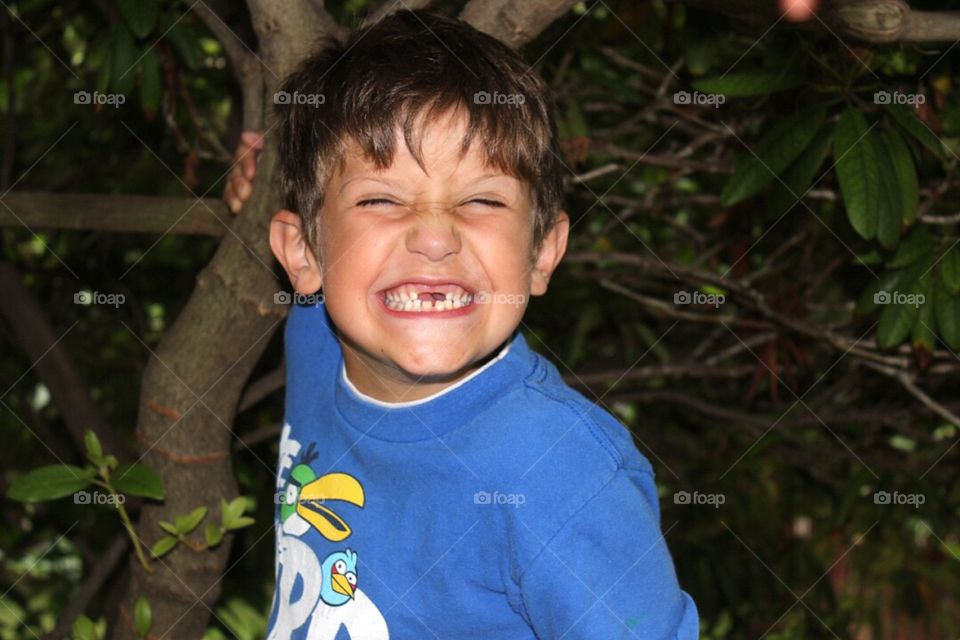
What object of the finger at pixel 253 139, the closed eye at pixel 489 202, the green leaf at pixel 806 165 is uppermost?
the closed eye at pixel 489 202

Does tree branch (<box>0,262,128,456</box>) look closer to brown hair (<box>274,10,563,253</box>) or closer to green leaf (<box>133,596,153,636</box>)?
green leaf (<box>133,596,153,636</box>)

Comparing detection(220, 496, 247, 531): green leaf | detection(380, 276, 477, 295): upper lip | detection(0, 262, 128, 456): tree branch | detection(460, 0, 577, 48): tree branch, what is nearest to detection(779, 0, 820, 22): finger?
detection(460, 0, 577, 48): tree branch

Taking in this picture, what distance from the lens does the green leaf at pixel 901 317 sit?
164cm

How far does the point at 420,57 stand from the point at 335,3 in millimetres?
675

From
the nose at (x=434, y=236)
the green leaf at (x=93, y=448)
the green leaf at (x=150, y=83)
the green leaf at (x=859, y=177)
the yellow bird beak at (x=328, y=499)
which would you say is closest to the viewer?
the nose at (x=434, y=236)

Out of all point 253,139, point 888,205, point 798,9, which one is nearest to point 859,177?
point 888,205

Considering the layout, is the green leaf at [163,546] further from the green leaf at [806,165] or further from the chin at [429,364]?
the green leaf at [806,165]

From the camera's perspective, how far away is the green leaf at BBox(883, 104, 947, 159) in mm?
1570

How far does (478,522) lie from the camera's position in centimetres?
120

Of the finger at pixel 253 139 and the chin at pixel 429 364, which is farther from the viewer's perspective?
the finger at pixel 253 139

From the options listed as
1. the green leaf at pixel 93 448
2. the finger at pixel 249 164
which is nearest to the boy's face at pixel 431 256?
the finger at pixel 249 164

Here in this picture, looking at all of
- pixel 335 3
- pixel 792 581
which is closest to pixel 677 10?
pixel 335 3

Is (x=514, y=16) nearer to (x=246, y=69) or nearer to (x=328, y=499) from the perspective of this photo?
(x=246, y=69)

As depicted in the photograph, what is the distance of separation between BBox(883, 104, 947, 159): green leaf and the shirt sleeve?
704mm
